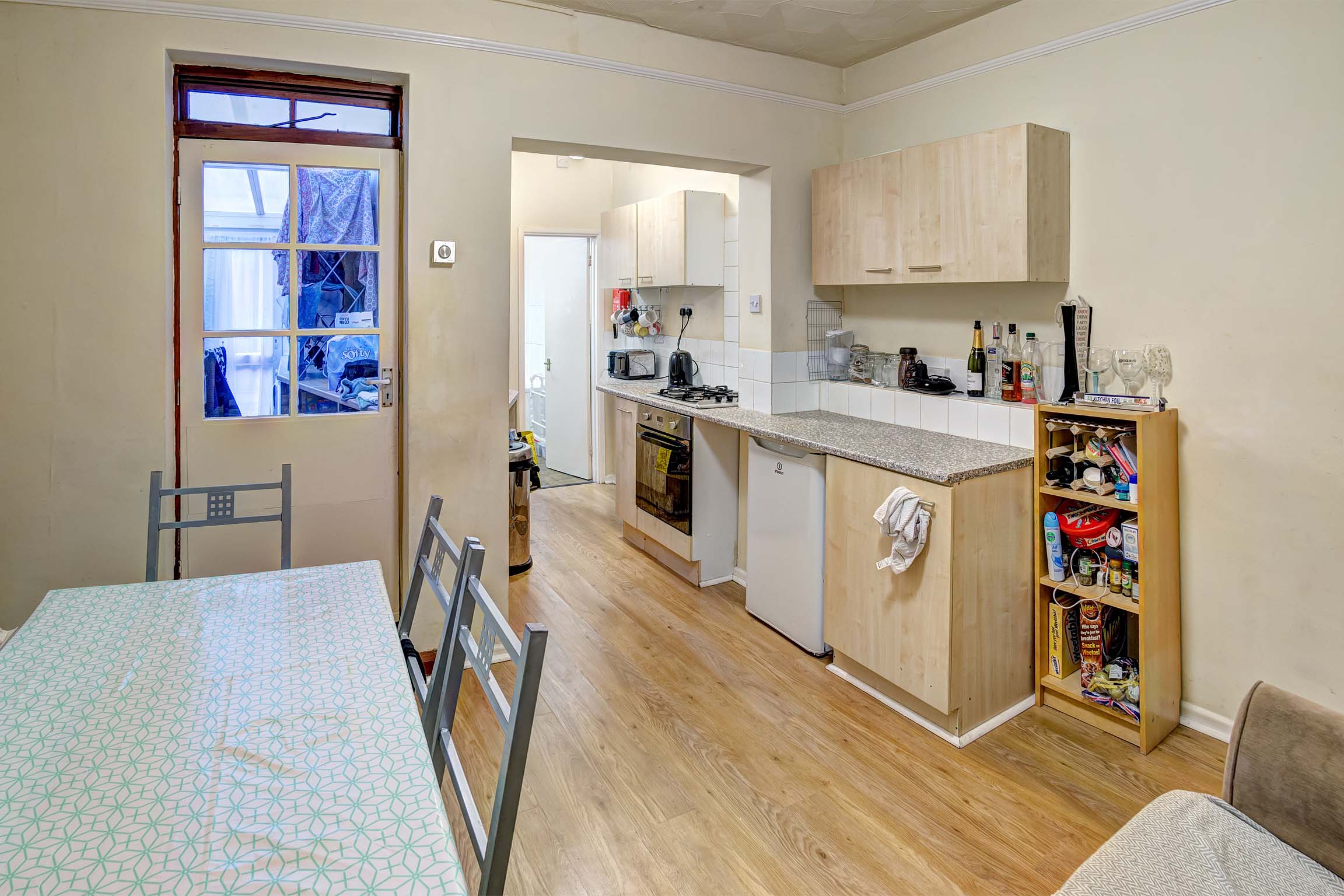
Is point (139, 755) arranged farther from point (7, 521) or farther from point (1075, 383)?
point (1075, 383)

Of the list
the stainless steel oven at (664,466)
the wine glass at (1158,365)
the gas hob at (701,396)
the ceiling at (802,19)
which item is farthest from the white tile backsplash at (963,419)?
the ceiling at (802,19)

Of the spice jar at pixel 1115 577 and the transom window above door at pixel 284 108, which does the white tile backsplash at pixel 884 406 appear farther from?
the transom window above door at pixel 284 108

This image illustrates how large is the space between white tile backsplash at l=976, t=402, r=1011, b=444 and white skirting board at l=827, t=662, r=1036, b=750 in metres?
0.95

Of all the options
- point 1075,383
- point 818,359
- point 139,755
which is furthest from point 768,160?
point 139,755

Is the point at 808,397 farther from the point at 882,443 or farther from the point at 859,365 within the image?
the point at 882,443

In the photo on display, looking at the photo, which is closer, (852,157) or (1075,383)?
(1075,383)

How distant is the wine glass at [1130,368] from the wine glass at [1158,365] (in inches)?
0.9

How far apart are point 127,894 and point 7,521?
224 cm

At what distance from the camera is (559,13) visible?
10.1 feet

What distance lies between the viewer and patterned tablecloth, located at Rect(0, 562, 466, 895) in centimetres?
96

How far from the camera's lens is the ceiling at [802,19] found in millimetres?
3004

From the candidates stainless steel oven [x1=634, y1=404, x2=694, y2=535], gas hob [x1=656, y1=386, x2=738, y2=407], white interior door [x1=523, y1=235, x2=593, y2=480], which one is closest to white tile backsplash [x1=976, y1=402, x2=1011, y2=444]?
gas hob [x1=656, y1=386, x2=738, y2=407]

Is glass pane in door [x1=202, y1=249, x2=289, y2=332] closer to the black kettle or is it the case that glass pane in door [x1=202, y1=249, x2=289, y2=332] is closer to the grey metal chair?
the grey metal chair

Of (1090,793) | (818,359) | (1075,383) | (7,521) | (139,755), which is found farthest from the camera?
(818,359)
